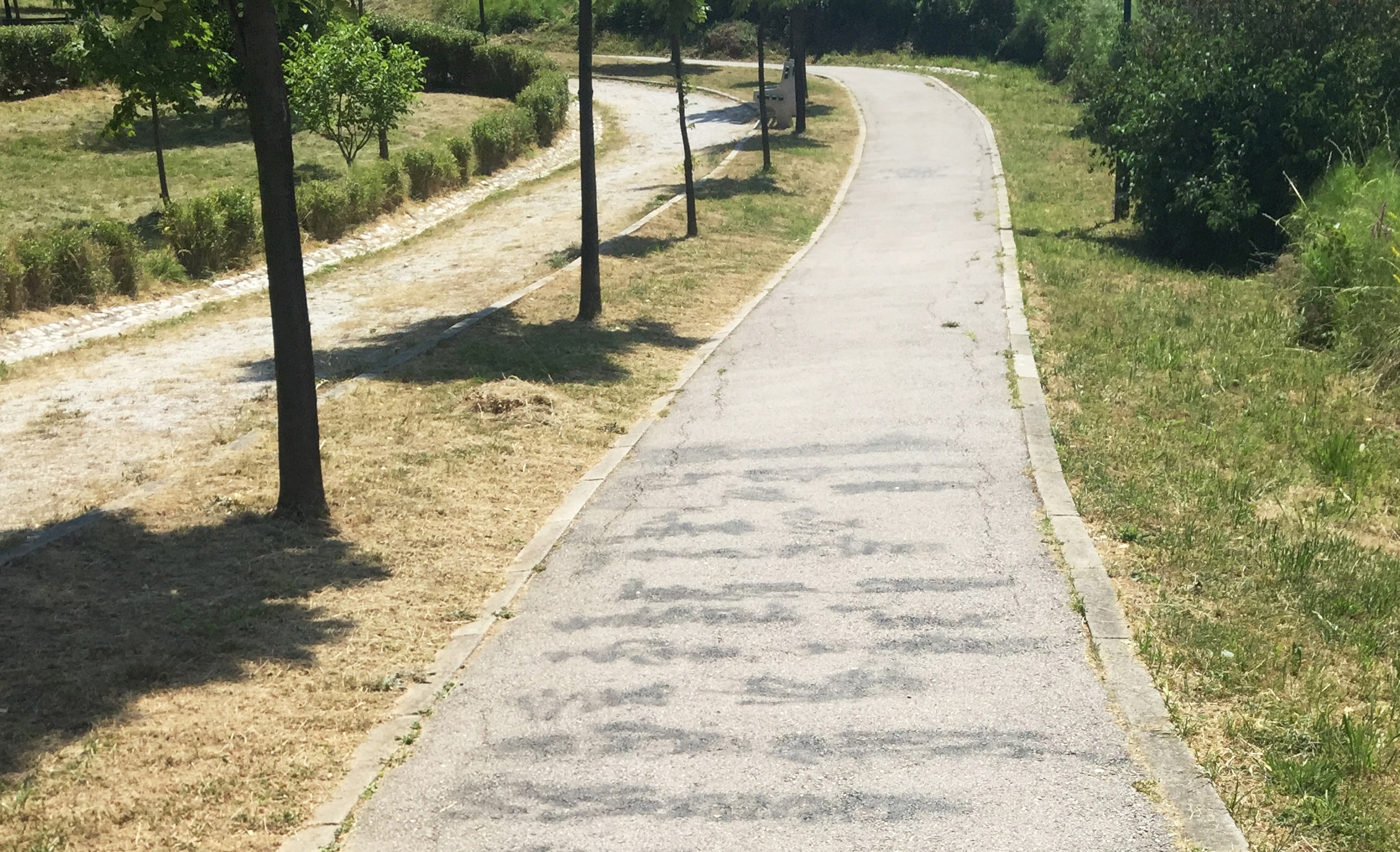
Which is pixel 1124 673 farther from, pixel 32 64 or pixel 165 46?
pixel 32 64

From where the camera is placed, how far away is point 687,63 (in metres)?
54.7

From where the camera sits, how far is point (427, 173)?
85.4 feet

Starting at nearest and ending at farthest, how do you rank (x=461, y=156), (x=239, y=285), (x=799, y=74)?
1. (x=239, y=285)
2. (x=461, y=156)
3. (x=799, y=74)

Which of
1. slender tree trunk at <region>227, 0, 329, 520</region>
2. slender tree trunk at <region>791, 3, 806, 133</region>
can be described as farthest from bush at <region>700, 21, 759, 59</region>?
slender tree trunk at <region>227, 0, 329, 520</region>

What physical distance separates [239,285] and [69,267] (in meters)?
2.69

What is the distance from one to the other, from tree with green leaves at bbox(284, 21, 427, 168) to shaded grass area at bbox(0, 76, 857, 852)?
50.4 ft

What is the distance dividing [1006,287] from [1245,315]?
299 cm

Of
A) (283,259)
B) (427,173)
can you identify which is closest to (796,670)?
(283,259)

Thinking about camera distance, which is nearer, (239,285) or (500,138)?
(239,285)

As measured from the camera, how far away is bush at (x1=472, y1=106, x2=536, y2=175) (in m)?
29.6

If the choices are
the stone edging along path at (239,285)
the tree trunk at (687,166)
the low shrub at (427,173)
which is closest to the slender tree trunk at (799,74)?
the stone edging along path at (239,285)

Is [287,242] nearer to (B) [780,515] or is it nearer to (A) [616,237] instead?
(B) [780,515]

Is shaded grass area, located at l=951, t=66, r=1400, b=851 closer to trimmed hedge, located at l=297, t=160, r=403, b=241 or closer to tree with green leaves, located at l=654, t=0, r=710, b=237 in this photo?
tree with green leaves, located at l=654, t=0, r=710, b=237

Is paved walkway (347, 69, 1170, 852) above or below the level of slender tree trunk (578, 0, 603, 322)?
below
